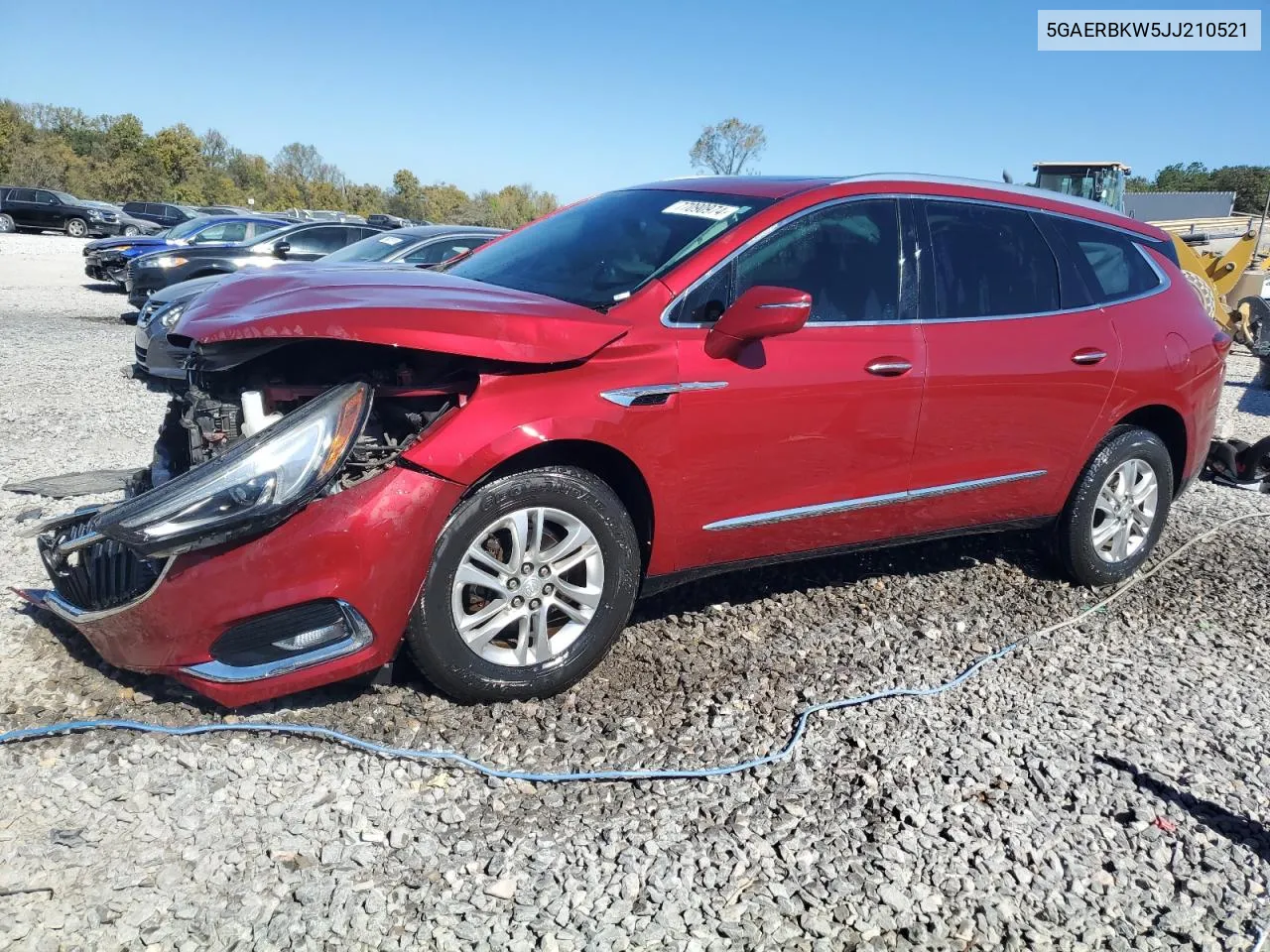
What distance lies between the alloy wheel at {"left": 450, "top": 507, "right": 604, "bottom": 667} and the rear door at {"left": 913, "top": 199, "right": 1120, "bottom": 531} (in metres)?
1.57

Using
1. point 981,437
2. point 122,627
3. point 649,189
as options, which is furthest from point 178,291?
point 981,437

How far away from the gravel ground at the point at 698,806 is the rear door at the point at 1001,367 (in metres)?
0.64

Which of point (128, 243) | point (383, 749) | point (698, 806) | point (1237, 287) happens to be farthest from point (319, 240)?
point (1237, 287)

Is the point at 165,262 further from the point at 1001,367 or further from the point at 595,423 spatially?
Answer: the point at 1001,367

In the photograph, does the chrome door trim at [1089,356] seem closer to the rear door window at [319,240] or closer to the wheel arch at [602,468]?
the wheel arch at [602,468]

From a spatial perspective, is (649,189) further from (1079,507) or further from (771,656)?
(1079,507)

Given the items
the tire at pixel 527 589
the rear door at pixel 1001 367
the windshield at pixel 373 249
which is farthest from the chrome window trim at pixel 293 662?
the windshield at pixel 373 249

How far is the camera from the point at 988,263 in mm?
4371

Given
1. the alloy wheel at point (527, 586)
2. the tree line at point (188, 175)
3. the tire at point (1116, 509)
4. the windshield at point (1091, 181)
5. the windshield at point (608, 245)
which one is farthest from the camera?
the tree line at point (188, 175)

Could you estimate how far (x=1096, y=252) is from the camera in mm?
4801

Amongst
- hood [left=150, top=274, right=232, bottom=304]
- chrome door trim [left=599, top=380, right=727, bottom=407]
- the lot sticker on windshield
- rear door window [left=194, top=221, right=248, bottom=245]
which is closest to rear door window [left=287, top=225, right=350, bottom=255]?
hood [left=150, top=274, right=232, bottom=304]

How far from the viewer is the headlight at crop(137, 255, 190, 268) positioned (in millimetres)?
13719

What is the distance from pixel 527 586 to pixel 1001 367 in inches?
89.5

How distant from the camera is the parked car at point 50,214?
3516 centimetres
